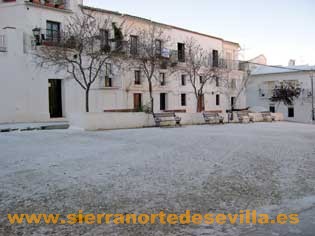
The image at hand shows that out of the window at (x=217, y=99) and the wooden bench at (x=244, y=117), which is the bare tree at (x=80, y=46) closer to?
the wooden bench at (x=244, y=117)

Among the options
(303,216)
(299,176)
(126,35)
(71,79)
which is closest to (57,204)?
(303,216)

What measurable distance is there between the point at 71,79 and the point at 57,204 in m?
19.7

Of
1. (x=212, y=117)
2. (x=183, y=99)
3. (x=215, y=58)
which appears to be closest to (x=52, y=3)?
(x=212, y=117)

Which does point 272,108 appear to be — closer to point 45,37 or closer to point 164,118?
point 164,118

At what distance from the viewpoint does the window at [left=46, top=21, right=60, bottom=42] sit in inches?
898

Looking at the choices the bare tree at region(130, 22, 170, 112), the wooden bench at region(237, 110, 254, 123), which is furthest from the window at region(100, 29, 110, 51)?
the wooden bench at region(237, 110, 254, 123)

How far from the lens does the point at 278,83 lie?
149 ft

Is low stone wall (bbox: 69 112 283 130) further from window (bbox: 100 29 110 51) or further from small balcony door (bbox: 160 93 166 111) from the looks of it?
small balcony door (bbox: 160 93 166 111)

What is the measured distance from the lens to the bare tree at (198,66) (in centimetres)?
3180

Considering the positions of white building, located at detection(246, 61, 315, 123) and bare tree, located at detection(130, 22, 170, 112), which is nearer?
bare tree, located at detection(130, 22, 170, 112)

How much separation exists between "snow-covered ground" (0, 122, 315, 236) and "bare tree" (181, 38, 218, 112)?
69.2ft

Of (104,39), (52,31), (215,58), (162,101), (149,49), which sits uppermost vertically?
(52,31)

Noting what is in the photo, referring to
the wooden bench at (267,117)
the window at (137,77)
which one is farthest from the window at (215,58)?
the window at (137,77)

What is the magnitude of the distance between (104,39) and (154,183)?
19.2 meters
